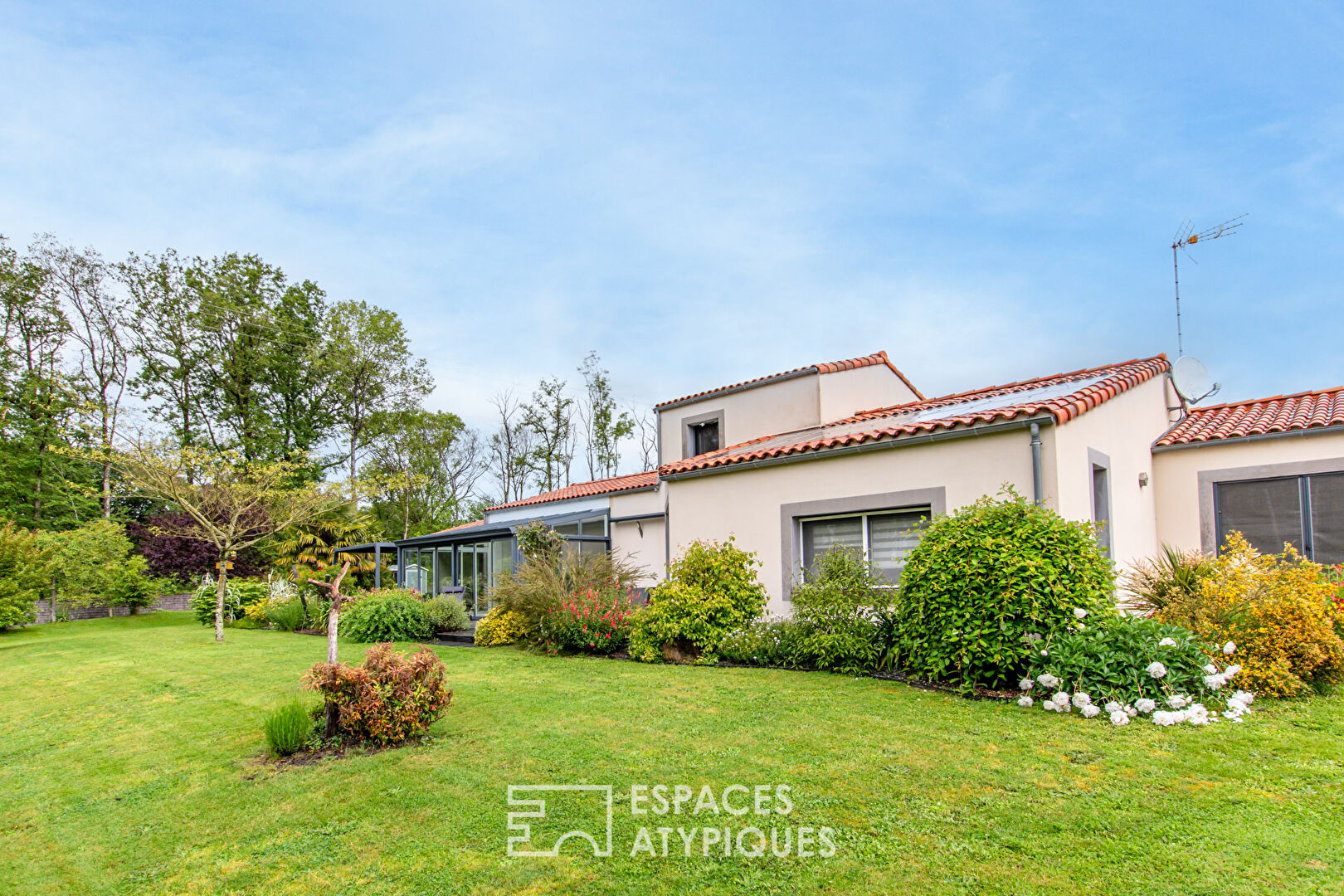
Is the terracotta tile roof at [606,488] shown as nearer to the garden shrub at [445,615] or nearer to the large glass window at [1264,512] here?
the garden shrub at [445,615]

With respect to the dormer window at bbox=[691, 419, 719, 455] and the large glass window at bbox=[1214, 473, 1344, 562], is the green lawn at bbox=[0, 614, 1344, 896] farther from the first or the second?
the dormer window at bbox=[691, 419, 719, 455]

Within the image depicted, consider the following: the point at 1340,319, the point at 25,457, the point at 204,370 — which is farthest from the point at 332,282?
the point at 1340,319

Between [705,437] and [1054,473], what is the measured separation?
11441 millimetres

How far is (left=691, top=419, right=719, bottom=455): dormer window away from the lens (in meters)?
18.6

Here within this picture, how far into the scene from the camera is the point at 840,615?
8.69 meters

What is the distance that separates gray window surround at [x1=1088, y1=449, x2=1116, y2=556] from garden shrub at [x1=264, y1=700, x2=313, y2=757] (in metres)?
9.36

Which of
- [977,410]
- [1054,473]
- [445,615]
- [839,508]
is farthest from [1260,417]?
[445,615]

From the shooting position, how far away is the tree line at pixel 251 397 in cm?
2644

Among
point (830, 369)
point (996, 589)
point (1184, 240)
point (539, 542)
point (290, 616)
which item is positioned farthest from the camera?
point (290, 616)

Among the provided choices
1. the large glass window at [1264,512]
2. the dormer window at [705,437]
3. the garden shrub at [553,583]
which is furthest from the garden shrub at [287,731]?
the dormer window at [705,437]

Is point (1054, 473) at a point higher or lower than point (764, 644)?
higher

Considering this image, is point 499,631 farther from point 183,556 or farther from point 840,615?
point 183,556

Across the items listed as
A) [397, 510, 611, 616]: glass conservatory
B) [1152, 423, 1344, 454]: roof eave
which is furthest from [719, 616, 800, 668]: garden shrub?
→ [1152, 423, 1344, 454]: roof eave

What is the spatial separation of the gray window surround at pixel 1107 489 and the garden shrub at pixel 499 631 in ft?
31.9
